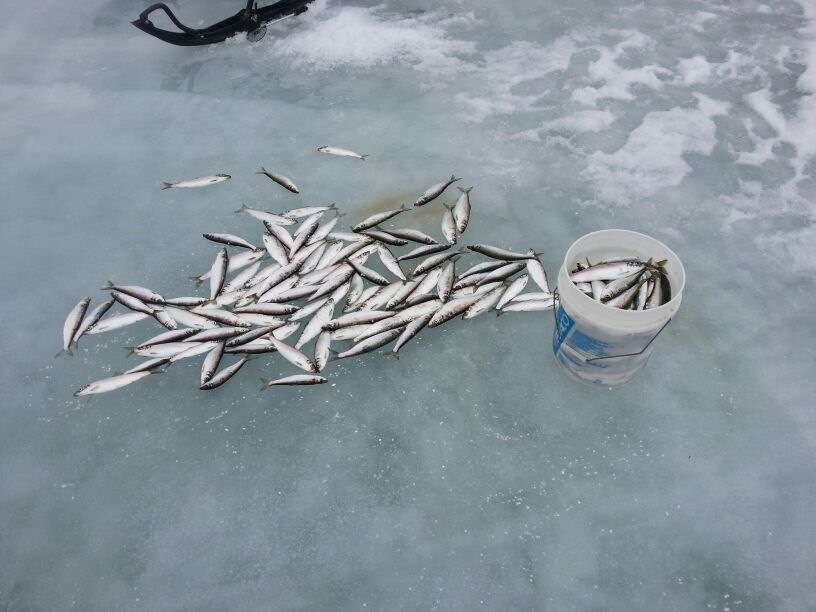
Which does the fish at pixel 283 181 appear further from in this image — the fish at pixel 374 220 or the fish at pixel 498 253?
the fish at pixel 498 253

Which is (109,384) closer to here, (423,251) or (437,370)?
(437,370)

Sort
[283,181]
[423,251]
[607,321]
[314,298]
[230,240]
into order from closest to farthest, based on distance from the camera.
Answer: [607,321], [314,298], [423,251], [230,240], [283,181]

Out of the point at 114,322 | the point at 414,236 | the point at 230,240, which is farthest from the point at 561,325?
the point at 114,322

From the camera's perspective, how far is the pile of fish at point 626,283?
2746 mm

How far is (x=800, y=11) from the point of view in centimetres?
567

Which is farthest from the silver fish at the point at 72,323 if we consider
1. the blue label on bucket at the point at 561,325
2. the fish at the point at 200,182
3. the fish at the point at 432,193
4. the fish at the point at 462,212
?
the blue label on bucket at the point at 561,325

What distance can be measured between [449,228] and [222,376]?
71.1 inches

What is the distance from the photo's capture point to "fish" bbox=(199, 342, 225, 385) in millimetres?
3104

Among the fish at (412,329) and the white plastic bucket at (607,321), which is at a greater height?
the white plastic bucket at (607,321)

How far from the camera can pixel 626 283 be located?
2855 mm

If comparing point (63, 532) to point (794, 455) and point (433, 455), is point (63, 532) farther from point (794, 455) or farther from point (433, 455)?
point (794, 455)

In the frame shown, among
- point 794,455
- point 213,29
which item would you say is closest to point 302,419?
point 794,455

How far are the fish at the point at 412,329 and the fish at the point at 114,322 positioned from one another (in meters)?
1.70

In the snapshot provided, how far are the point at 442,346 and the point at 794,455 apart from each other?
197 centimetres
